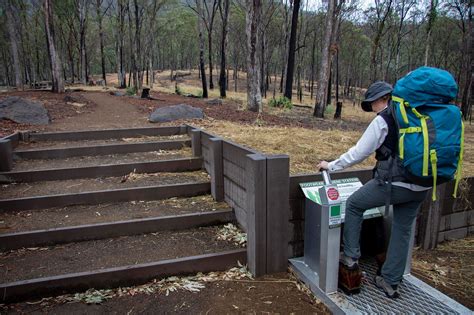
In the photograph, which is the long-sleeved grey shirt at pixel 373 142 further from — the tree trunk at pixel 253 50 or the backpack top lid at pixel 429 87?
the tree trunk at pixel 253 50

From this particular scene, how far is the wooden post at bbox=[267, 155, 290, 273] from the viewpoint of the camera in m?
3.35

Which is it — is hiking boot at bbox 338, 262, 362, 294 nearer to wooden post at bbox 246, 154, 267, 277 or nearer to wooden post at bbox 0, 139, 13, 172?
wooden post at bbox 246, 154, 267, 277

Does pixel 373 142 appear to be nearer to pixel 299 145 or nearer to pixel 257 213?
pixel 257 213

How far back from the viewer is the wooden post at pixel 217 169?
4738mm

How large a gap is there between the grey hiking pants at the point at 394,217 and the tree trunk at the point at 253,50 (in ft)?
34.0

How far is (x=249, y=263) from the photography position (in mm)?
3637

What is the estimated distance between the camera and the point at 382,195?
8.90 feet

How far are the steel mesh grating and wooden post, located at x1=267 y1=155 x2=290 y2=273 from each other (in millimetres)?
723

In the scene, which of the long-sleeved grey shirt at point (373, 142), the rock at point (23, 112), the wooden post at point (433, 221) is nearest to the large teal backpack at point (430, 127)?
the long-sleeved grey shirt at point (373, 142)

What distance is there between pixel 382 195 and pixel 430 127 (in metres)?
0.64

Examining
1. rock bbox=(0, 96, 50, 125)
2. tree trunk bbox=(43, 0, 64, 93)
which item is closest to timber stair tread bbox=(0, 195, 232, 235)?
rock bbox=(0, 96, 50, 125)

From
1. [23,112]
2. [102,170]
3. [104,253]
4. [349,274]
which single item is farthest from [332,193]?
[23,112]

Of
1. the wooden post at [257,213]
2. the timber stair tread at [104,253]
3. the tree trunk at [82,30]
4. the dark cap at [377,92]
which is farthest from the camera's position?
the tree trunk at [82,30]

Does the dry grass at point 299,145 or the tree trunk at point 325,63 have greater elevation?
the tree trunk at point 325,63
